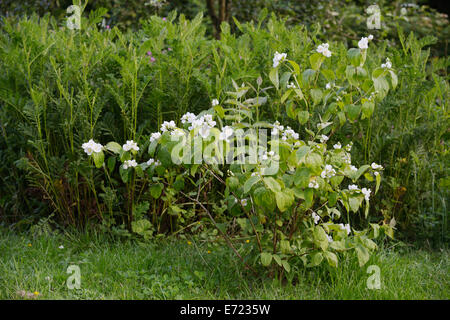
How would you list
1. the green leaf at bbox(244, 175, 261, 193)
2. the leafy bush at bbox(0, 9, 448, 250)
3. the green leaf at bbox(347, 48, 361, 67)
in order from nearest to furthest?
the green leaf at bbox(244, 175, 261, 193), the green leaf at bbox(347, 48, 361, 67), the leafy bush at bbox(0, 9, 448, 250)

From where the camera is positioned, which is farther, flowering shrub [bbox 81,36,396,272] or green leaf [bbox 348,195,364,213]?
green leaf [bbox 348,195,364,213]

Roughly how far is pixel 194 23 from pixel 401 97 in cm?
150

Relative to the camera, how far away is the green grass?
2.59 metres

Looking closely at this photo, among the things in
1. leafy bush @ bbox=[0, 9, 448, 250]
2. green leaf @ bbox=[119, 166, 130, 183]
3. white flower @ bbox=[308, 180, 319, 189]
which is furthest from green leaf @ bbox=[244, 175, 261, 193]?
leafy bush @ bbox=[0, 9, 448, 250]

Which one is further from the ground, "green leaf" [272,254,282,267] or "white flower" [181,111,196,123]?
"white flower" [181,111,196,123]

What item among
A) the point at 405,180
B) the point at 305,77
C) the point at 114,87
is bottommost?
the point at 405,180

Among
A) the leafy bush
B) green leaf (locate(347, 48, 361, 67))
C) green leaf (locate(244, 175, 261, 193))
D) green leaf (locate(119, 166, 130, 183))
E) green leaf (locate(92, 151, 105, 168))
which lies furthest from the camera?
the leafy bush

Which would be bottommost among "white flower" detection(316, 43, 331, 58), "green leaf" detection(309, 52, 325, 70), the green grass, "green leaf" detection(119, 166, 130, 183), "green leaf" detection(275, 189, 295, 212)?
the green grass

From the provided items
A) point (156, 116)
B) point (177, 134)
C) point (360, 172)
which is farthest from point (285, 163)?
point (156, 116)

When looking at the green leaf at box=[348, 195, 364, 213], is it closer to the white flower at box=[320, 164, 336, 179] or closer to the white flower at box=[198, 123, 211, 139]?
the white flower at box=[320, 164, 336, 179]

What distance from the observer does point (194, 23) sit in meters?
3.56

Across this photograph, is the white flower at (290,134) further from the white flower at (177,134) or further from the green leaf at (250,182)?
the white flower at (177,134)
